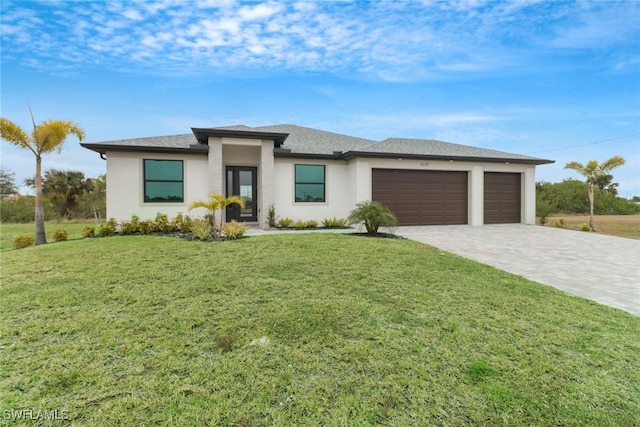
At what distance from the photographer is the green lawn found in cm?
232

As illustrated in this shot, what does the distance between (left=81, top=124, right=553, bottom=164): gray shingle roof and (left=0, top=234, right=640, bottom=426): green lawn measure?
7680mm

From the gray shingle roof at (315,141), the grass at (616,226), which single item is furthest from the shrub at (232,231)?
the grass at (616,226)

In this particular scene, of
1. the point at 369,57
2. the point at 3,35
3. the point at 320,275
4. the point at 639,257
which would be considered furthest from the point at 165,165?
the point at 639,257

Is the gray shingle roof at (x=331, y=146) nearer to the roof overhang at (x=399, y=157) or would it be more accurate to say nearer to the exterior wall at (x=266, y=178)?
the roof overhang at (x=399, y=157)

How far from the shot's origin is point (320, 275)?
535 cm

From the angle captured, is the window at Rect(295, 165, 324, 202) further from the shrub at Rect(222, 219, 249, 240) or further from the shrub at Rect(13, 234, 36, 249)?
the shrub at Rect(13, 234, 36, 249)

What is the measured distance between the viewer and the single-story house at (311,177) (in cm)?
1211

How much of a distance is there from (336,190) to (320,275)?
919cm

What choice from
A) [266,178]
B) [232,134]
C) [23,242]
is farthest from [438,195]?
[23,242]

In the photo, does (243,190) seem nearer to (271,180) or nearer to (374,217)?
(271,180)

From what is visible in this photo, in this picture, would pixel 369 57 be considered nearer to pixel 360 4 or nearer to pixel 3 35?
pixel 360 4

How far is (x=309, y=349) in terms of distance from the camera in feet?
10.1

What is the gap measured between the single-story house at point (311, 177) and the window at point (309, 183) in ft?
0.15

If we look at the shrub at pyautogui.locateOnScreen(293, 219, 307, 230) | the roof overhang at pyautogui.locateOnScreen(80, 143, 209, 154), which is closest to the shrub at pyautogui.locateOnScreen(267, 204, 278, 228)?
the shrub at pyautogui.locateOnScreen(293, 219, 307, 230)
